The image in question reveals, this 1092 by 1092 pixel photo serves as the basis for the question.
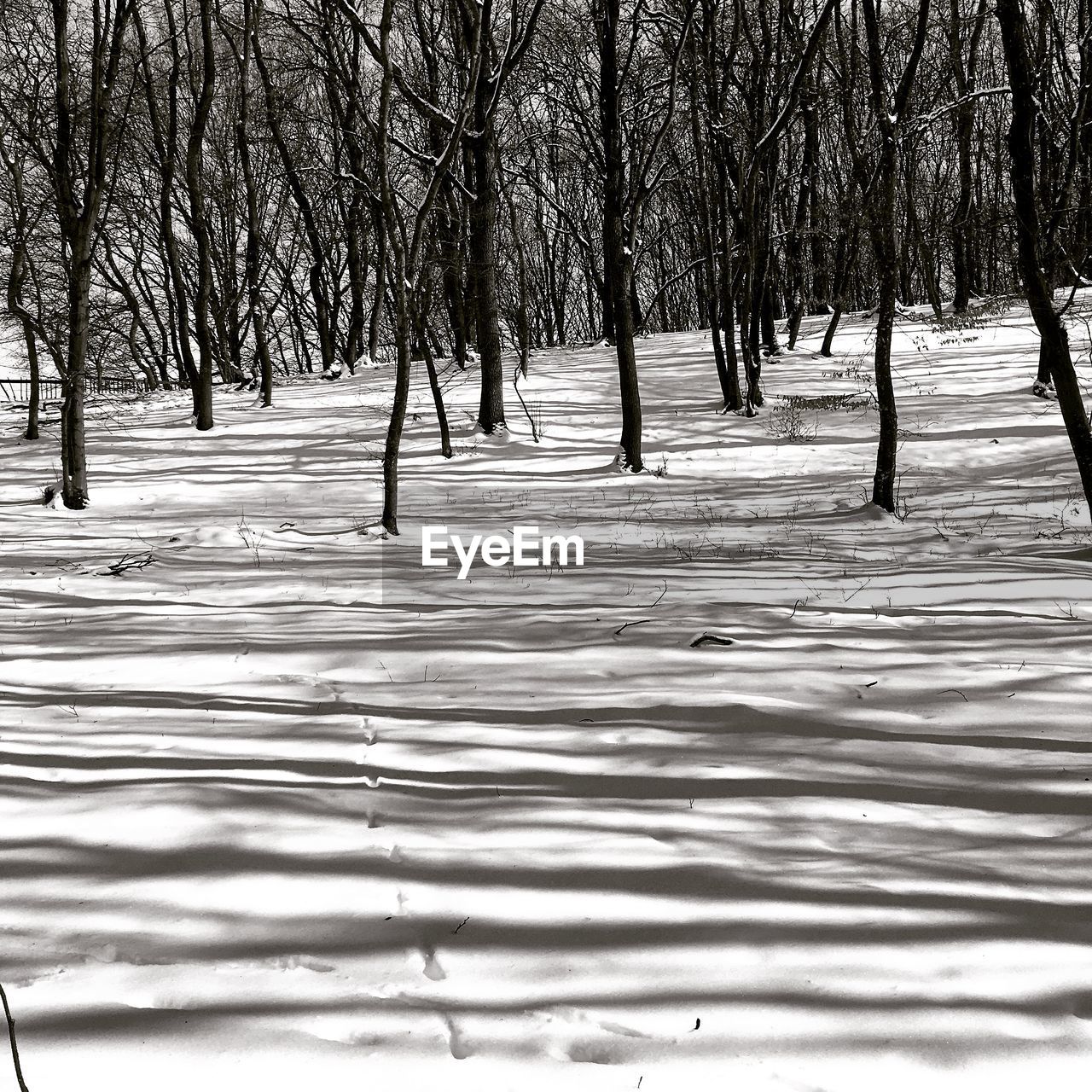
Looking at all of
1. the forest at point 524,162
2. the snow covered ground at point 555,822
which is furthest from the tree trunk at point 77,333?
the snow covered ground at point 555,822

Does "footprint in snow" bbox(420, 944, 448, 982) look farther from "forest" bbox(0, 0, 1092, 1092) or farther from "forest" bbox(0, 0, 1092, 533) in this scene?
"forest" bbox(0, 0, 1092, 533)

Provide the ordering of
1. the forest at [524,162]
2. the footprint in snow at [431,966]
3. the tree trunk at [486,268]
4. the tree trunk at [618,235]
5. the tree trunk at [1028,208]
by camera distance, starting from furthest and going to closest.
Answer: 1. the tree trunk at [486,268]
2. the tree trunk at [618,235]
3. the forest at [524,162]
4. the tree trunk at [1028,208]
5. the footprint in snow at [431,966]

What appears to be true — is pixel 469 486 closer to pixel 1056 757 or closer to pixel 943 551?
pixel 943 551

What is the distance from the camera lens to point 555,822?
10.3 ft

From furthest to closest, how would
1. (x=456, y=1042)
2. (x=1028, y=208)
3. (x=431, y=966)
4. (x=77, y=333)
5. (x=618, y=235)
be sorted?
1. (x=618, y=235)
2. (x=77, y=333)
3. (x=1028, y=208)
4. (x=431, y=966)
5. (x=456, y=1042)

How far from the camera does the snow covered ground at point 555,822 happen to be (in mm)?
2154

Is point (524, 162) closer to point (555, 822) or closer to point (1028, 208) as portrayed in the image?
point (1028, 208)

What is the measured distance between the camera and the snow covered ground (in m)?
2.15

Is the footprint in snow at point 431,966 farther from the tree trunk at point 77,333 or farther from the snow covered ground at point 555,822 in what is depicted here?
the tree trunk at point 77,333

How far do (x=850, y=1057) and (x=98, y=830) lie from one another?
2600mm

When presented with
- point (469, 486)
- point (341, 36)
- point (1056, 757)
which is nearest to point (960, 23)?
point (341, 36)

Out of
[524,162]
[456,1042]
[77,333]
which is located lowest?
[456,1042]

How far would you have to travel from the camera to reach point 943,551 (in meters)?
7.70

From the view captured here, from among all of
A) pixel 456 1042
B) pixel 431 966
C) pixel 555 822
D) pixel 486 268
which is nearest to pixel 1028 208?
pixel 555 822
